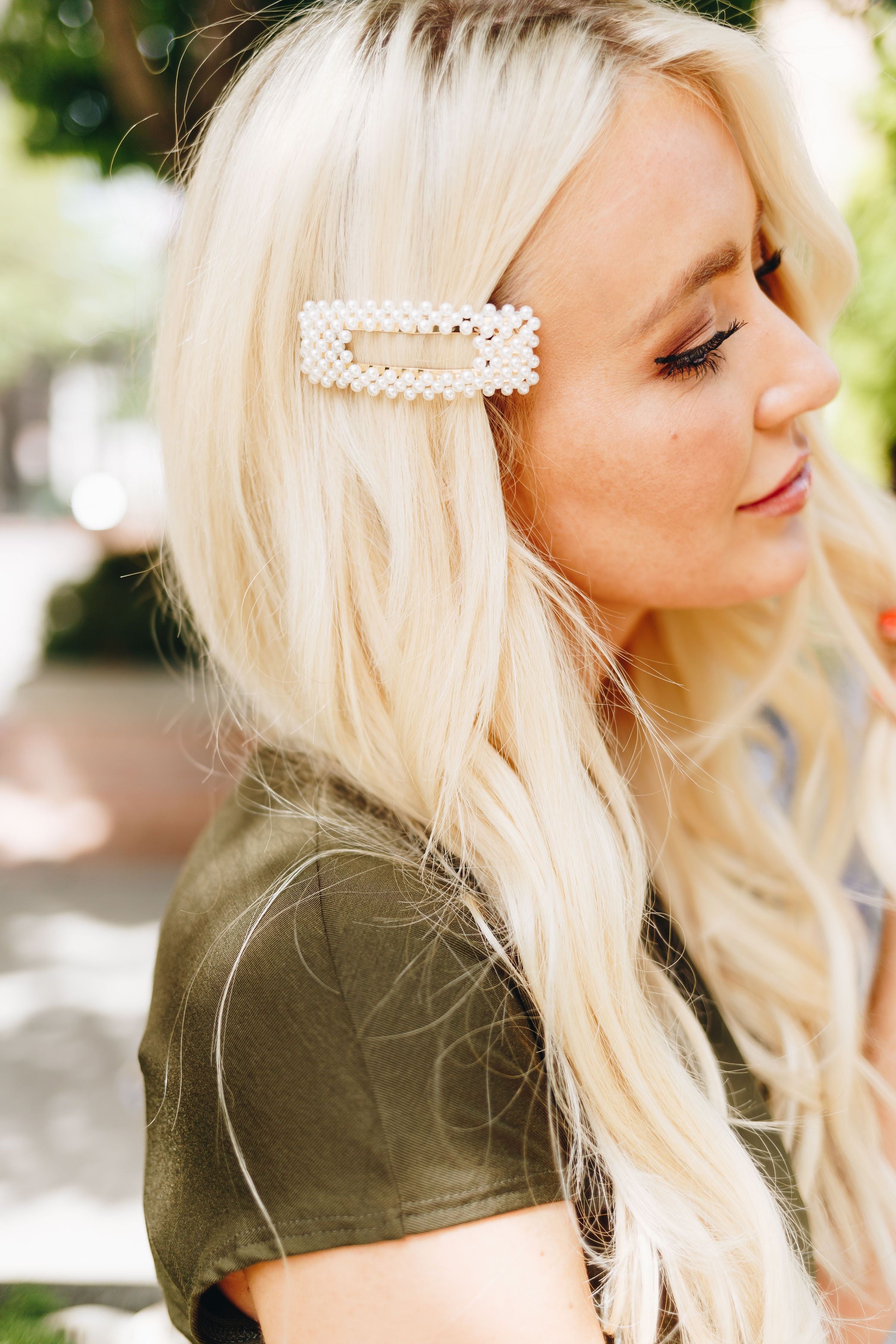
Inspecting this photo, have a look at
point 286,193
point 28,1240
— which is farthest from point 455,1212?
point 28,1240

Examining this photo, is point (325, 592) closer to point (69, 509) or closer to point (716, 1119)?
point (716, 1119)

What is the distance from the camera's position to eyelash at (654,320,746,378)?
1309 mm

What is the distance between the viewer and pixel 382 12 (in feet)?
4.42

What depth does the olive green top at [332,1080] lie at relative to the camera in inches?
41.1

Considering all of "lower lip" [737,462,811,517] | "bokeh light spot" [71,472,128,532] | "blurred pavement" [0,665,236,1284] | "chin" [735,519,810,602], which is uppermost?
"lower lip" [737,462,811,517]

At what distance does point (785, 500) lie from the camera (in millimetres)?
1490

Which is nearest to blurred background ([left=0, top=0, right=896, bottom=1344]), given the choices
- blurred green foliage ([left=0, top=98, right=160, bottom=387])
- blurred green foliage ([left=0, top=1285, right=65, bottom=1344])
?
blurred green foliage ([left=0, top=1285, right=65, bottom=1344])

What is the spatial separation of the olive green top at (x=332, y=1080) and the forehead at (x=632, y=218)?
76cm

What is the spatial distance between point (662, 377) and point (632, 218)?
0.65 ft

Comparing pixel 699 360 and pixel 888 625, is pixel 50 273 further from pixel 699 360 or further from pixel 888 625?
pixel 699 360

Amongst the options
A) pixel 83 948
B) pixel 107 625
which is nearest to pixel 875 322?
pixel 83 948

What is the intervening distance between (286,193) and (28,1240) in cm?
312

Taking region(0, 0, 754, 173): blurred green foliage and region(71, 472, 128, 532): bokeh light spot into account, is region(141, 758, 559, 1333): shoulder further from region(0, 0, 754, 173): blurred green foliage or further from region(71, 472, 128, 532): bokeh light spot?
region(71, 472, 128, 532): bokeh light spot

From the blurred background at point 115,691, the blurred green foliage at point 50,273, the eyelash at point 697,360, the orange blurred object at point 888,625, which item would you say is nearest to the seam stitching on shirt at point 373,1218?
the blurred background at point 115,691
